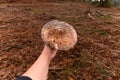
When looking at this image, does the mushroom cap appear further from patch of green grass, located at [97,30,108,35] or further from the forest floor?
patch of green grass, located at [97,30,108,35]

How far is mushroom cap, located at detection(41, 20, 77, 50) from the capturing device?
71.7 inches

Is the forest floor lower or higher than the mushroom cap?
lower

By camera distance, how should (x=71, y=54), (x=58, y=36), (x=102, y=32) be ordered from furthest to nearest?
(x=102, y=32) → (x=71, y=54) → (x=58, y=36)

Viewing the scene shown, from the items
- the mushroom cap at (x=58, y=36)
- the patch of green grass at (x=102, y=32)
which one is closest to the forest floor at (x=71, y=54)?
the patch of green grass at (x=102, y=32)

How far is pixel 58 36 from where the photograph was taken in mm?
1862

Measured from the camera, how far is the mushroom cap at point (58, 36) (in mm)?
1822

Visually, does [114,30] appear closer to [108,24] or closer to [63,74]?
[108,24]

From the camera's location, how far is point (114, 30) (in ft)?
14.2

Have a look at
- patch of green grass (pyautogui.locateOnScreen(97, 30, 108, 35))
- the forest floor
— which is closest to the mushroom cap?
the forest floor

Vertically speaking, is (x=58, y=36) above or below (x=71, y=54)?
above

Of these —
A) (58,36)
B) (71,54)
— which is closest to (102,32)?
(71,54)

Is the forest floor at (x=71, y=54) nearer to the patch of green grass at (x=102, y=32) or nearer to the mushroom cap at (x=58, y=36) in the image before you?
the patch of green grass at (x=102, y=32)

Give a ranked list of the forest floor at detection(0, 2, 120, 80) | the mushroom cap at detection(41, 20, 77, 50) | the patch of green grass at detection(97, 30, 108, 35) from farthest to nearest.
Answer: the patch of green grass at detection(97, 30, 108, 35), the forest floor at detection(0, 2, 120, 80), the mushroom cap at detection(41, 20, 77, 50)

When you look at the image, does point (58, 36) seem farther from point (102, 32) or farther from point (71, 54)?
point (102, 32)
